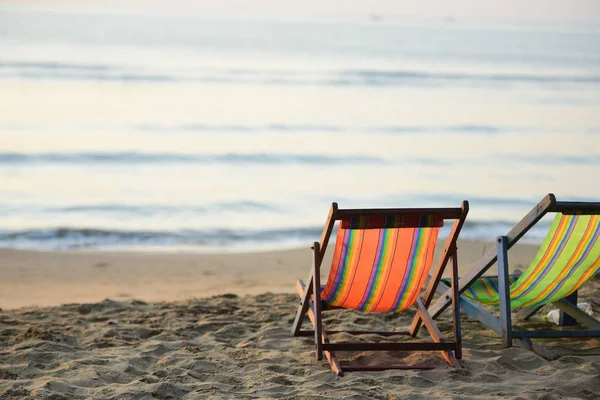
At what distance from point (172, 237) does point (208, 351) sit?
15.0 feet

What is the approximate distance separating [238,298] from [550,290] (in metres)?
2.39

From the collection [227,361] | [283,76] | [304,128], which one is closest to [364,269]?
[227,361]

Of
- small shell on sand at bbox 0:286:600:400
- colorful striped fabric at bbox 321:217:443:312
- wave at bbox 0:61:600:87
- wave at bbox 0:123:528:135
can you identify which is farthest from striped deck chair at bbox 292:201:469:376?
wave at bbox 0:61:600:87

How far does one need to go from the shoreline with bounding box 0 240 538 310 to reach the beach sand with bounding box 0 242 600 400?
0.03 m

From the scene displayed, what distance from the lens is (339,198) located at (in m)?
11.3

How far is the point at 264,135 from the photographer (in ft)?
57.0

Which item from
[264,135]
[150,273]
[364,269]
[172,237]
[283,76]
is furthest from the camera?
[283,76]

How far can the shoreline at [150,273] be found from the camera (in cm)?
626

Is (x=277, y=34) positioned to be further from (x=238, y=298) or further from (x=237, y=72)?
(x=238, y=298)

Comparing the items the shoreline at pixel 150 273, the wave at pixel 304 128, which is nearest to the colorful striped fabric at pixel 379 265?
the shoreline at pixel 150 273

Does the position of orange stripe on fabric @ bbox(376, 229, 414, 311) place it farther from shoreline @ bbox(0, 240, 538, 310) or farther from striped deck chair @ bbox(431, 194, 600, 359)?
shoreline @ bbox(0, 240, 538, 310)

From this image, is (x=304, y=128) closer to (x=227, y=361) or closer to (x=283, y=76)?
(x=283, y=76)

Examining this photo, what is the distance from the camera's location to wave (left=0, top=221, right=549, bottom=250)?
28.2 feet

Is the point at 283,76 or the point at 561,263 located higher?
the point at 283,76
